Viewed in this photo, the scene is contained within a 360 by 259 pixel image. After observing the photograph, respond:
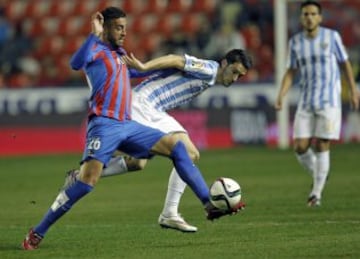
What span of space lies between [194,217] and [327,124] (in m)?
2.29

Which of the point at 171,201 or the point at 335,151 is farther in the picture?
the point at 335,151

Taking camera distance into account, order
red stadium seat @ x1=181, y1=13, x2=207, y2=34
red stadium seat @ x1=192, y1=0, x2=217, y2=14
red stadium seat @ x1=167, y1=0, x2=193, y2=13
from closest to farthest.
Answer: red stadium seat @ x1=181, y1=13, x2=207, y2=34 → red stadium seat @ x1=192, y1=0, x2=217, y2=14 → red stadium seat @ x1=167, y1=0, x2=193, y2=13

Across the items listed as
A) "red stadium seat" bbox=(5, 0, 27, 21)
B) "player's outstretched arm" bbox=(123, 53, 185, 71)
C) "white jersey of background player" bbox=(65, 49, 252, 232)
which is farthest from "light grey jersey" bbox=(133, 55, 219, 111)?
"red stadium seat" bbox=(5, 0, 27, 21)

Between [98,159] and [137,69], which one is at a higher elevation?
[137,69]

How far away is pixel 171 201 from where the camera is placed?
33.3ft

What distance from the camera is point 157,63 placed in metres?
9.72

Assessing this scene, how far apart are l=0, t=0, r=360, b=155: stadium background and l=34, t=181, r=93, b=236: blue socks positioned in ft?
43.7

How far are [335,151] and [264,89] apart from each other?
2.55 m

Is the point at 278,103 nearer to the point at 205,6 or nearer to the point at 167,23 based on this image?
the point at 205,6

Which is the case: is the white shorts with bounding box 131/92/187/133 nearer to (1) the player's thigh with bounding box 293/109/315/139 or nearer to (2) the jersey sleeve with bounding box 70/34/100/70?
(2) the jersey sleeve with bounding box 70/34/100/70

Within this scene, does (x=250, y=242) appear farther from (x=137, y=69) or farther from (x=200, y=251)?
(x=137, y=69)

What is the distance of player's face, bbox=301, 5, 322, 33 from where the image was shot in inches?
512

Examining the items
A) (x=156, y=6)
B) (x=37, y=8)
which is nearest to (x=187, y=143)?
(x=156, y=6)

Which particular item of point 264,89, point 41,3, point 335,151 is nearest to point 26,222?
point 335,151
